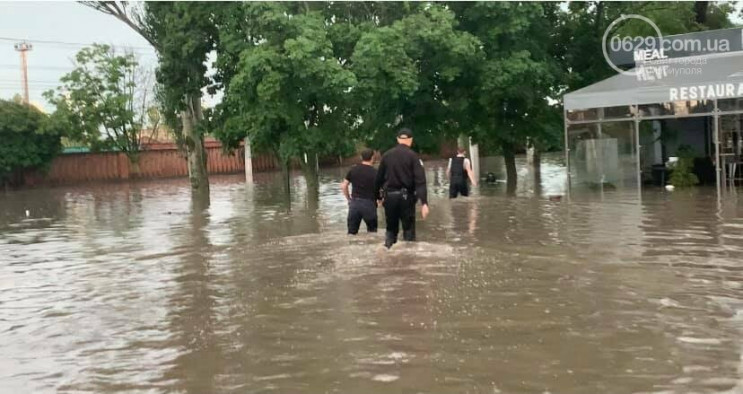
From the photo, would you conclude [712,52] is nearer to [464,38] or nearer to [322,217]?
[464,38]

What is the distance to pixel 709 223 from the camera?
13.2 metres

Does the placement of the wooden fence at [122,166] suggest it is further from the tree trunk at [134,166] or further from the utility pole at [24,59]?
the utility pole at [24,59]

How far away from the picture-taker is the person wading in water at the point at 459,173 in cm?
1900

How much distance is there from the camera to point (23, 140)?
4347 centimetres

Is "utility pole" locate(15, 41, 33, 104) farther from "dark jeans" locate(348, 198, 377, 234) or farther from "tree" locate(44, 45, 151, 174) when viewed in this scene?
"dark jeans" locate(348, 198, 377, 234)

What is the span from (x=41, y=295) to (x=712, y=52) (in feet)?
67.4

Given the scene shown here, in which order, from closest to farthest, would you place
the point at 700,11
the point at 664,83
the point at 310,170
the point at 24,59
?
the point at 664,83 < the point at 310,170 < the point at 700,11 < the point at 24,59

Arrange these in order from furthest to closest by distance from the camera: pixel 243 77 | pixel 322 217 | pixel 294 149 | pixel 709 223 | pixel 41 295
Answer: pixel 294 149 < pixel 243 77 < pixel 322 217 < pixel 709 223 < pixel 41 295

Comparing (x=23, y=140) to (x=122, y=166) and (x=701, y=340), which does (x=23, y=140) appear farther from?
(x=701, y=340)

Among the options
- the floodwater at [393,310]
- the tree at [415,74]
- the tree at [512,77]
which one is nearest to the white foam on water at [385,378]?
the floodwater at [393,310]

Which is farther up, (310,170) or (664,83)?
(664,83)

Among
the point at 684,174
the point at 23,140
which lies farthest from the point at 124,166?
the point at 684,174

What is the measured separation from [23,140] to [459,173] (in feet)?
107

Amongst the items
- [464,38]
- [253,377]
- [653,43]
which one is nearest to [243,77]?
[464,38]
